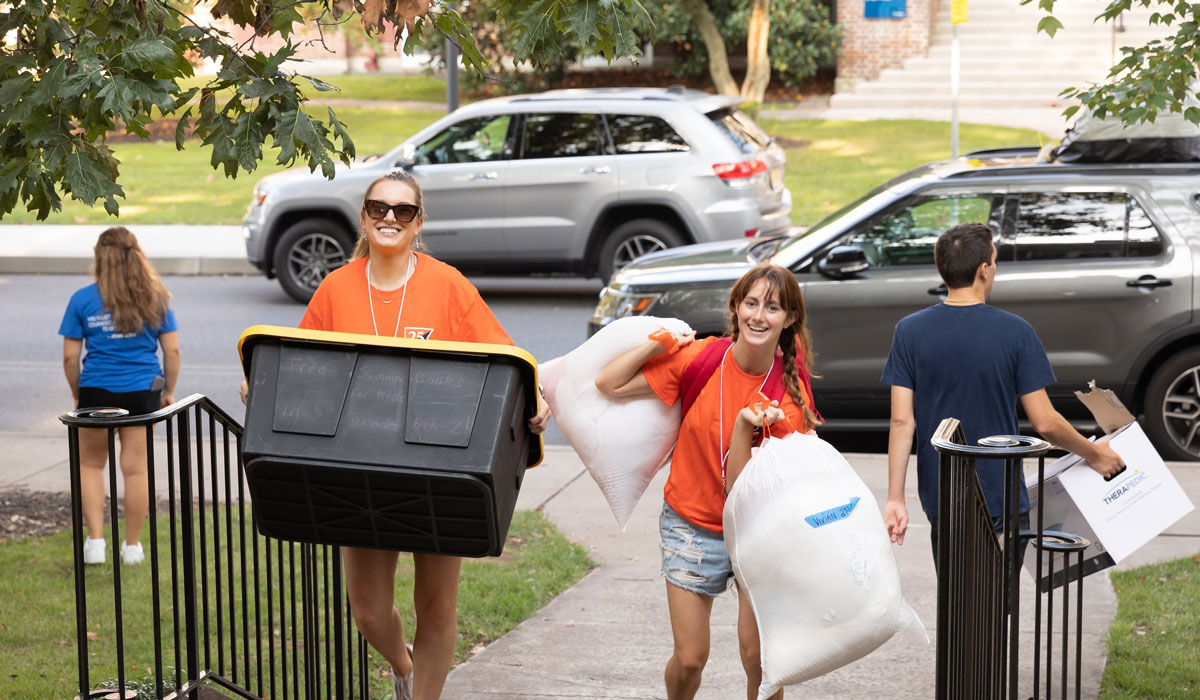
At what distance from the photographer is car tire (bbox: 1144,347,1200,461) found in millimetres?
8031

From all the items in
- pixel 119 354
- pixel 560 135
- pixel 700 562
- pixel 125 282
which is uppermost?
pixel 560 135

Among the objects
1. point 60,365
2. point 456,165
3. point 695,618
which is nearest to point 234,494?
point 60,365

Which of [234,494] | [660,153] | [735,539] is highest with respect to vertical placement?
[660,153]

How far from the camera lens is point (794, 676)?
3.65 metres

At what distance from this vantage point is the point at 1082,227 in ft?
26.5

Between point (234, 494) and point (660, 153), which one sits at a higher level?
point (660, 153)

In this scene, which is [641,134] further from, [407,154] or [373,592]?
[373,592]

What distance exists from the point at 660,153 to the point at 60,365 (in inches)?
213

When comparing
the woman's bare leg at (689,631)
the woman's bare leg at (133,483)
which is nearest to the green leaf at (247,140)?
the woman's bare leg at (689,631)

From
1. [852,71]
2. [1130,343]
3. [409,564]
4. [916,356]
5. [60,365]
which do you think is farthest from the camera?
[852,71]

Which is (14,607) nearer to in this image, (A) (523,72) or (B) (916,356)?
(B) (916,356)

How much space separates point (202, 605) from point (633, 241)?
27.4ft

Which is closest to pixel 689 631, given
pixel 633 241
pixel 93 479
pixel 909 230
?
pixel 93 479

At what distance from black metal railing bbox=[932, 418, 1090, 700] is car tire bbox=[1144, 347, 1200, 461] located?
4.68 meters
